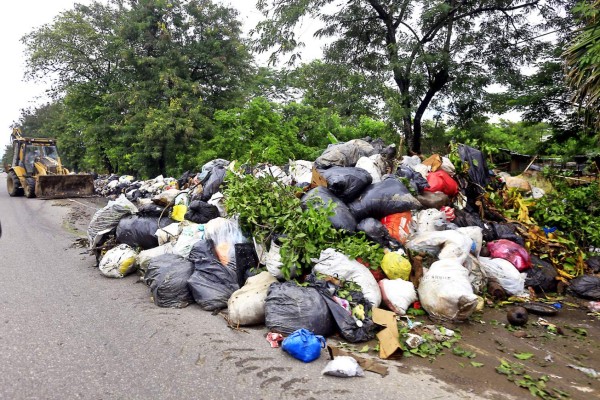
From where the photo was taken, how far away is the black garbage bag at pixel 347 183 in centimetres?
423

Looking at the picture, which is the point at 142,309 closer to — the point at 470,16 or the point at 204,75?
the point at 470,16

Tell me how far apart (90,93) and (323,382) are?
21077 millimetres

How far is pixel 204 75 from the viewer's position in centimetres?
1611

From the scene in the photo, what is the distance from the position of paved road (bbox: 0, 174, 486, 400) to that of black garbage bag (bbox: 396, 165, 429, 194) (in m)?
2.52

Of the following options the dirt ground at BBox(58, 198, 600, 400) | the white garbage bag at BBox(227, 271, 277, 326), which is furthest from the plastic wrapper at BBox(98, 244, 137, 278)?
the dirt ground at BBox(58, 198, 600, 400)

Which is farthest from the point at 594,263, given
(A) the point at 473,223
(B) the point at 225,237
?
(B) the point at 225,237

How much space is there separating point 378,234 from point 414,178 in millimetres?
1212

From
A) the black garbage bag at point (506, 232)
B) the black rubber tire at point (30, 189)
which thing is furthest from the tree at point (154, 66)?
the black garbage bag at point (506, 232)

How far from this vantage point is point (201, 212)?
4.73 metres

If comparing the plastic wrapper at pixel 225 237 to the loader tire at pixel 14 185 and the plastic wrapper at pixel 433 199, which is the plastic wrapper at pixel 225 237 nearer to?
the plastic wrapper at pixel 433 199

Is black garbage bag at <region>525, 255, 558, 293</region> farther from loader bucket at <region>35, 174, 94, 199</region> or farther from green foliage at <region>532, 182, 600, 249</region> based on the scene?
loader bucket at <region>35, 174, 94, 199</region>

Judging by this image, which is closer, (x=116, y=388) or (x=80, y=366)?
(x=116, y=388)

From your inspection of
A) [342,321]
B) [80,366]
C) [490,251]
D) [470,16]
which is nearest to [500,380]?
[342,321]

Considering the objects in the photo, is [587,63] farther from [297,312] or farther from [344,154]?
[297,312]
